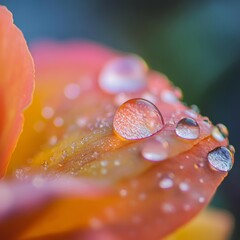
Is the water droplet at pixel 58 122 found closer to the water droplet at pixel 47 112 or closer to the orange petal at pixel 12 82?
the water droplet at pixel 47 112

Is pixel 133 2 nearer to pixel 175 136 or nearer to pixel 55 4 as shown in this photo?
pixel 55 4

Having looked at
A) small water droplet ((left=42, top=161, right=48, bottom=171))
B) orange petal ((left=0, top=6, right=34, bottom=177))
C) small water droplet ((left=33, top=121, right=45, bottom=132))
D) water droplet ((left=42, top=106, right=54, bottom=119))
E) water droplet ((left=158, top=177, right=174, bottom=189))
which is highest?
water droplet ((left=158, top=177, right=174, bottom=189))

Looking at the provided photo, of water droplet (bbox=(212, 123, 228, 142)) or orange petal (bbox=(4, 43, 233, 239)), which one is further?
water droplet (bbox=(212, 123, 228, 142))

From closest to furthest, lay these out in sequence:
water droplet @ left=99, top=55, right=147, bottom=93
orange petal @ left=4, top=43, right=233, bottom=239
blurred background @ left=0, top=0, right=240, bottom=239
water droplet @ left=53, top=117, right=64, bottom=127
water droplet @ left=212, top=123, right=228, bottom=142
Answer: orange petal @ left=4, top=43, right=233, bottom=239, water droplet @ left=212, top=123, right=228, bottom=142, water droplet @ left=53, top=117, right=64, bottom=127, water droplet @ left=99, top=55, right=147, bottom=93, blurred background @ left=0, top=0, right=240, bottom=239

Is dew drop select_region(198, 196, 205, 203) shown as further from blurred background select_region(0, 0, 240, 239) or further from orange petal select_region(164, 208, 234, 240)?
blurred background select_region(0, 0, 240, 239)

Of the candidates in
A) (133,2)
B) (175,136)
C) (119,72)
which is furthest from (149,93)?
(133,2)

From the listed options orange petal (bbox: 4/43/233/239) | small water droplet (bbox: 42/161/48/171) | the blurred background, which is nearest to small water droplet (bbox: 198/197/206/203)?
orange petal (bbox: 4/43/233/239)

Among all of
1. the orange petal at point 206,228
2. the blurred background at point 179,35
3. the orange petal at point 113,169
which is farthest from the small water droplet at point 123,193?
the blurred background at point 179,35

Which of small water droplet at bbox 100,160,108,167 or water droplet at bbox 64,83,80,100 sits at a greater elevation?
small water droplet at bbox 100,160,108,167
